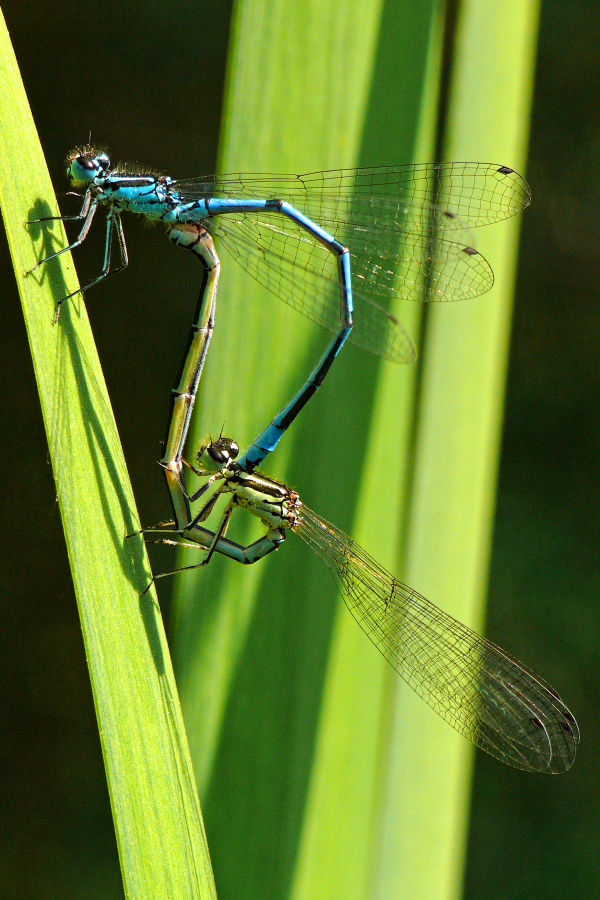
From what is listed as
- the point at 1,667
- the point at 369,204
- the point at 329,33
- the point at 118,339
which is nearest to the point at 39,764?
the point at 1,667

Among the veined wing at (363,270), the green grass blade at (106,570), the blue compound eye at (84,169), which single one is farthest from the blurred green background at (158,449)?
the green grass blade at (106,570)

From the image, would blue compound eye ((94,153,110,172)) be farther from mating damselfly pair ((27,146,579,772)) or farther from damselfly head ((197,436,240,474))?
damselfly head ((197,436,240,474))

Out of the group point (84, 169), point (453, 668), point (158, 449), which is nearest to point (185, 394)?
point (84, 169)

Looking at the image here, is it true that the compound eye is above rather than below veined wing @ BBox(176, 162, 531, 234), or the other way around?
below

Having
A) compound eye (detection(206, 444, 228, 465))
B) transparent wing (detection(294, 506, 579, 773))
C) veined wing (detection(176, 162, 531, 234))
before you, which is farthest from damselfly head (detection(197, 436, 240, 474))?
veined wing (detection(176, 162, 531, 234))

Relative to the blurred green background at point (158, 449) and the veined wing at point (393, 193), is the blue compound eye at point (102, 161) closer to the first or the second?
the veined wing at point (393, 193)

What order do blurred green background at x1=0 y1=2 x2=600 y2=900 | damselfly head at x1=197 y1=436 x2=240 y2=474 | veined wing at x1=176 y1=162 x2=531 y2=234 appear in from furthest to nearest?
blurred green background at x1=0 y1=2 x2=600 y2=900
damselfly head at x1=197 y1=436 x2=240 y2=474
veined wing at x1=176 y1=162 x2=531 y2=234

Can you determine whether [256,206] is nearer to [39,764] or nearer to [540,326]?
[540,326]
